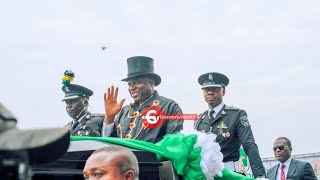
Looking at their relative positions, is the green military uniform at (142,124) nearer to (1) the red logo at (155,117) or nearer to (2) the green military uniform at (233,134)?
(1) the red logo at (155,117)

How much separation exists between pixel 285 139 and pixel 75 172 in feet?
15.7

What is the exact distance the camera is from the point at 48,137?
3.66 feet

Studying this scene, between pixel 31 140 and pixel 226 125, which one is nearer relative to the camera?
pixel 31 140

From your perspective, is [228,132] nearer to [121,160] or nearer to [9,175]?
[121,160]

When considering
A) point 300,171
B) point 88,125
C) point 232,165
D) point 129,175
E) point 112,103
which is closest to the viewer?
point 129,175

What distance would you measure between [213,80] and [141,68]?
924 millimetres

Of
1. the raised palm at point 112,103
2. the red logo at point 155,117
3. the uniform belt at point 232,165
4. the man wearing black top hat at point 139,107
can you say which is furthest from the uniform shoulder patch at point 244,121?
the raised palm at point 112,103

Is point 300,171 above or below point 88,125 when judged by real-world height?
below

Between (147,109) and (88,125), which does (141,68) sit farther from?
(88,125)

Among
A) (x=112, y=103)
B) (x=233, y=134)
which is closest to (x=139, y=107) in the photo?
(x=112, y=103)

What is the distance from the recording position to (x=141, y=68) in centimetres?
584

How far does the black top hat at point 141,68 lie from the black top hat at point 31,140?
447 cm

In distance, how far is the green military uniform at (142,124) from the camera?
5.13m

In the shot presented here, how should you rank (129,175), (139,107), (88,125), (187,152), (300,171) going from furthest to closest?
(300,171), (88,125), (139,107), (187,152), (129,175)
